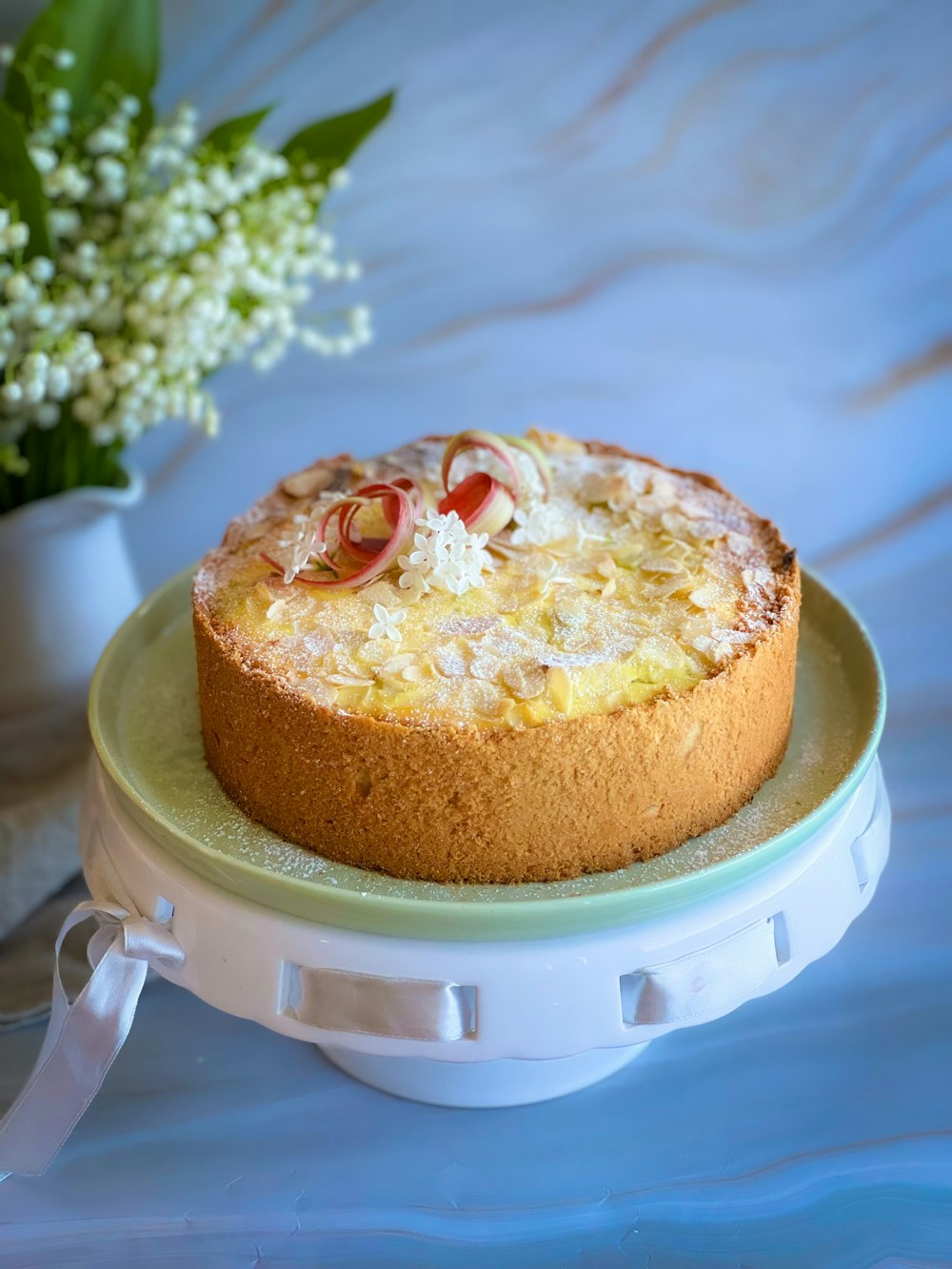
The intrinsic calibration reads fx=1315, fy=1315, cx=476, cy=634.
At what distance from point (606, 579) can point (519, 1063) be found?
0.52 meters

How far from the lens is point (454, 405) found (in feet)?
8.15

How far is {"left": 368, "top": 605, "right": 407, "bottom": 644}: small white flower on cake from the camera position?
131cm

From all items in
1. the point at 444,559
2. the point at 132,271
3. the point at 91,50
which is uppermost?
the point at 91,50

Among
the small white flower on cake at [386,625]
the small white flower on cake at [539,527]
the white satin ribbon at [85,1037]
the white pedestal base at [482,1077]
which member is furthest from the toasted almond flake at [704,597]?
the white satin ribbon at [85,1037]

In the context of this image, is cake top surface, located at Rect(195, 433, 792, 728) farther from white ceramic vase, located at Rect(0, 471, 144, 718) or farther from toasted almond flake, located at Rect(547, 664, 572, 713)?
white ceramic vase, located at Rect(0, 471, 144, 718)

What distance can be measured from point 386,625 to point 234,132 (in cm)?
93

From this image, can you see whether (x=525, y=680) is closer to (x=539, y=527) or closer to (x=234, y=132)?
(x=539, y=527)

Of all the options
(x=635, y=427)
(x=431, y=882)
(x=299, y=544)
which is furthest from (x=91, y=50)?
(x=431, y=882)

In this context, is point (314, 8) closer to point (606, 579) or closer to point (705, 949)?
point (606, 579)

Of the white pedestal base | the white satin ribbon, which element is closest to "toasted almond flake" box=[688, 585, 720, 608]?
the white pedestal base

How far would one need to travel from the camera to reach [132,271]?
1.77 m

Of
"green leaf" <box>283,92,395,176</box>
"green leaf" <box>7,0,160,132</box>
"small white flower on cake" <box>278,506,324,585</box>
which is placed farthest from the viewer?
"green leaf" <box>283,92,395,176</box>

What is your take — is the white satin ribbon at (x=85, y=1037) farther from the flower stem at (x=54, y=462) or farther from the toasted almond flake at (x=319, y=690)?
the flower stem at (x=54, y=462)

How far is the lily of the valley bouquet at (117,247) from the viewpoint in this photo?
1.67 meters
